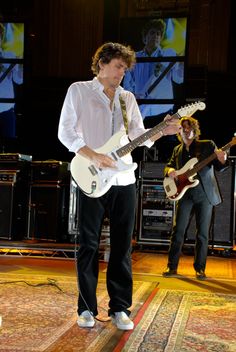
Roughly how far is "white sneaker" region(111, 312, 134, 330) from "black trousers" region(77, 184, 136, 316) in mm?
33

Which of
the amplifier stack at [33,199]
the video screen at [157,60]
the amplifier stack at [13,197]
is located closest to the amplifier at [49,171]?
the amplifier stack at [33,199]

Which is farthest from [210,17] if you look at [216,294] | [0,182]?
[216,294]

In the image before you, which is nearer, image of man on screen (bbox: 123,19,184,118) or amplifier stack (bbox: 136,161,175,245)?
amplifier stack (bbox: 136,161,175,245)

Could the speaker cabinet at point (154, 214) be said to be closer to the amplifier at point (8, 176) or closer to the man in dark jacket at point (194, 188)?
the amplifier at point (8, 176)

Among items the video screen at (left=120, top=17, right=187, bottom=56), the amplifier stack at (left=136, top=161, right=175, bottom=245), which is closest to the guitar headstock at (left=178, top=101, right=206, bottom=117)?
the amplifier stack at (left=136, top=161, right=175, bottom=245)

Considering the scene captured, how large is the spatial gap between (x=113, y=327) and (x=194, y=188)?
2.42 metres

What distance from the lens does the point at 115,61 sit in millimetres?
2756

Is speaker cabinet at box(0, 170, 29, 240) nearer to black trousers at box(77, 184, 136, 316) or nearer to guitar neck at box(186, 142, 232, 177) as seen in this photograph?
guitar neck at box(186, 142, 232, 177)

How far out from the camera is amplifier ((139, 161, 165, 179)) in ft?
23.6

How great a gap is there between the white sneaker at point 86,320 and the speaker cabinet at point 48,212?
4.29 m

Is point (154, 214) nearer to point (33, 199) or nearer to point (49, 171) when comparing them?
point (49, 171)

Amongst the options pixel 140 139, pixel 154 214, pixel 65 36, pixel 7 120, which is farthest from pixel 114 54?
pixel 65 36

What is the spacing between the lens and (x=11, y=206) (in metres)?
6.96

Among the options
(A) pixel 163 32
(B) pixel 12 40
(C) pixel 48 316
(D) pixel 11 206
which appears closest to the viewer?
(C) pixel 48 316
